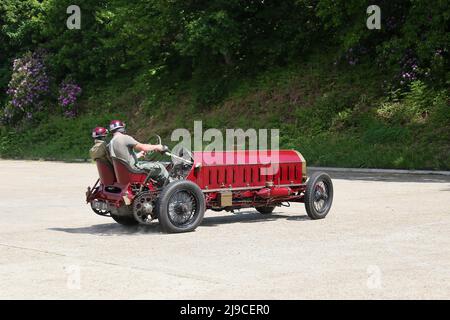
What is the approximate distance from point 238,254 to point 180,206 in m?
2.21

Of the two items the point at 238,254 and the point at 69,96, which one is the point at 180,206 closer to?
the point at 238,254

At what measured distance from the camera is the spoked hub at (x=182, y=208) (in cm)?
1218

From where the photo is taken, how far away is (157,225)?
13.3 m

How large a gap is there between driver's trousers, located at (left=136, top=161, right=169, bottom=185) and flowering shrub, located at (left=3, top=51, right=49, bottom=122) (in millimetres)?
35268

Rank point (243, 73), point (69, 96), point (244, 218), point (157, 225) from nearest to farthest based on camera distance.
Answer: point (157, 225) < point (244, 218) < point (243, 73) < point (69, 96)

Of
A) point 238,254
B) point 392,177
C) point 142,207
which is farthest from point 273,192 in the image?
point 392,177

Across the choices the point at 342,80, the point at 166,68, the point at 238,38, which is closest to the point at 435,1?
the point at 342,80

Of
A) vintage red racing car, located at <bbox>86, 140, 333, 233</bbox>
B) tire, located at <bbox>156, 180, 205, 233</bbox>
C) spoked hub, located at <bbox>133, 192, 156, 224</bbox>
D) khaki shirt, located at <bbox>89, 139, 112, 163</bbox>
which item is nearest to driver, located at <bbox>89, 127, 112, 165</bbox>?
khaki shirt, located at <bbox>89, 139, 112, 163</bbox>

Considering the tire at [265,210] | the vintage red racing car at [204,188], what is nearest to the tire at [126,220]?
the vintage red racing car at [204,188]

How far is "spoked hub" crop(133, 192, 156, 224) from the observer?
40.1 feet

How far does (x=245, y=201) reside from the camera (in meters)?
13.6

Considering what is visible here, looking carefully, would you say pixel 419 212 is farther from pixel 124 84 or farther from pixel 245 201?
pixel 124 84

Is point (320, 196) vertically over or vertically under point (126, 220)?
over
